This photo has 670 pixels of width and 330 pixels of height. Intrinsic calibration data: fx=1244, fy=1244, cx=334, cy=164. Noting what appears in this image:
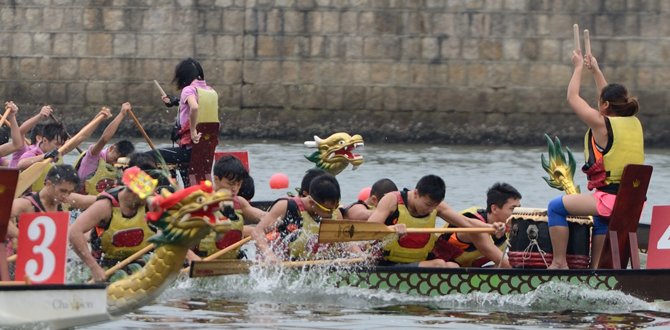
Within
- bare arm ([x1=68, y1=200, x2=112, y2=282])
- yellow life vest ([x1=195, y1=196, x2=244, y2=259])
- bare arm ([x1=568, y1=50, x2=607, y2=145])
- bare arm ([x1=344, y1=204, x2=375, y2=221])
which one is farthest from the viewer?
bare arm ([x1=344, y1=204, x2=375, y2=221])

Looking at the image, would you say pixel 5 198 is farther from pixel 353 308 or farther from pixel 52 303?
pixel 353 308

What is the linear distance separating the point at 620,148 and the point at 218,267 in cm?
260

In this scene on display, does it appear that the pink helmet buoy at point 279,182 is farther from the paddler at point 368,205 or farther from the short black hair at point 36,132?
the paddler at point 368,205

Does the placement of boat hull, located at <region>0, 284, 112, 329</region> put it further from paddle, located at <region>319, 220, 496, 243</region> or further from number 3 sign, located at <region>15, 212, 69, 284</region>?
paddle, located at <region>319, 220, 496, 243</region>

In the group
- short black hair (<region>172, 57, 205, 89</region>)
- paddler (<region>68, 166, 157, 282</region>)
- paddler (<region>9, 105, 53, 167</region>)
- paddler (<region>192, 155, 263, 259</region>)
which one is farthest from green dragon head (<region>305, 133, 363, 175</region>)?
paddler (<region>68, 166, 157, 282</region>)

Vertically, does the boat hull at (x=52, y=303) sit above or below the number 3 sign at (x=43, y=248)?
below

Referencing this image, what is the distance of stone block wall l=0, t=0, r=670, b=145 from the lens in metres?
18.7

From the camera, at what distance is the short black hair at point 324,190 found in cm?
790

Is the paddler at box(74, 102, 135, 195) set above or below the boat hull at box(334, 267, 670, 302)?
above

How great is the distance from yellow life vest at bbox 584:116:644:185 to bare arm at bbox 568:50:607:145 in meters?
0.05

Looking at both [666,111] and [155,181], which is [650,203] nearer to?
[666,111]

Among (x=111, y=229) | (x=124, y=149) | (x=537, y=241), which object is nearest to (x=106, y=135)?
(x=124, y=149)

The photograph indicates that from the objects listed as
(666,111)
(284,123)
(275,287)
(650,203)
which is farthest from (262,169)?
(275,287)

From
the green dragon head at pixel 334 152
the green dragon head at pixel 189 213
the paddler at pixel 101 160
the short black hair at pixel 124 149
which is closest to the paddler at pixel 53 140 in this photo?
the paddler at pixel 101 160
